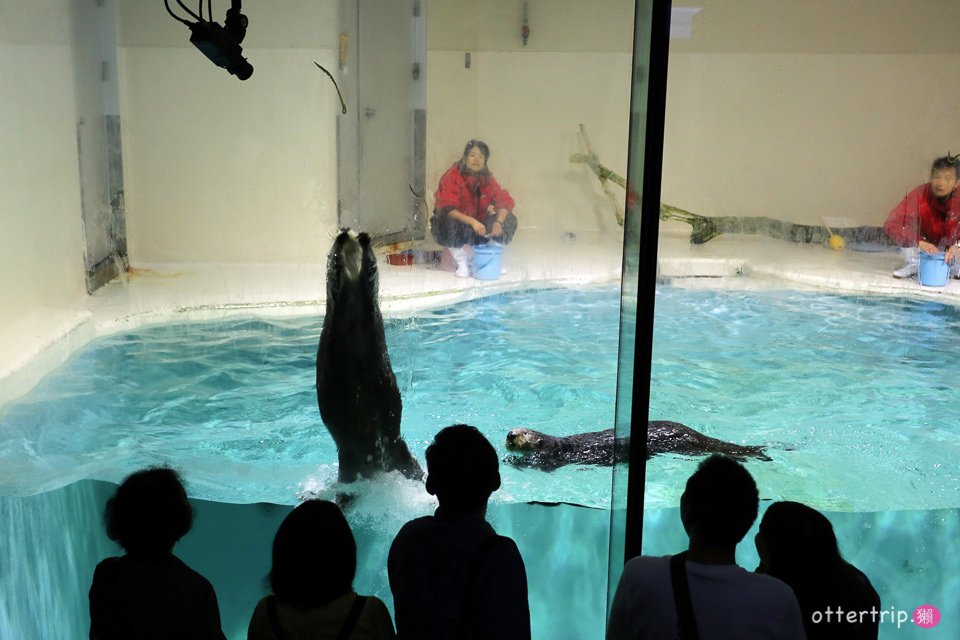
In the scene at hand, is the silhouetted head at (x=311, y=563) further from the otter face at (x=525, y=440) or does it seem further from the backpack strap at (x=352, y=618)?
the otter face at (x=525, y=440)

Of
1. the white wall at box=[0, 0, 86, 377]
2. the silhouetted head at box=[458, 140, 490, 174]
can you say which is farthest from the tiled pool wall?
the silhouetted head at box=[458, 140, 490, 174]

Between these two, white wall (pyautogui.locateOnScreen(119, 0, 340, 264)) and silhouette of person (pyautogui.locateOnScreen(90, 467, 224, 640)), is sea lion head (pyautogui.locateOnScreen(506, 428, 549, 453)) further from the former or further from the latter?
silhouette of person (pyautogui.locateOnScreen(90, 467, 224, 640))

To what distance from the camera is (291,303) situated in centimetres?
482

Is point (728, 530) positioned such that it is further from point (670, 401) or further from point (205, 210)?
point (205, 210)

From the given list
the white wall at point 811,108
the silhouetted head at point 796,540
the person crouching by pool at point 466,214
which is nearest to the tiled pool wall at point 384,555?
the silhouetted head at point 796,540

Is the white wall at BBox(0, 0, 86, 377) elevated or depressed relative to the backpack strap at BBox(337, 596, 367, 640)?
elevated

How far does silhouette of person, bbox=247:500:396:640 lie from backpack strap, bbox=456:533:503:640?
0.45ft

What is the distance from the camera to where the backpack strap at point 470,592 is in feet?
5.35

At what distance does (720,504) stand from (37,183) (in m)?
3.85

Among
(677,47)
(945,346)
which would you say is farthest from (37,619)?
(677,47)

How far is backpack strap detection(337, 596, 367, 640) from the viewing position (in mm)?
1554

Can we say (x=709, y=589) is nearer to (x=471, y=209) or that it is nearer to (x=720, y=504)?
(x=720, y=504)

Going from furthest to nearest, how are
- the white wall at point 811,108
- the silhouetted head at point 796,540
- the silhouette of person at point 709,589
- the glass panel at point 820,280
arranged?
the white wall at point 811,108, the glass panel at point 820,280, the silhouetted head at point 796,540, the silhouette of person at point 709,589

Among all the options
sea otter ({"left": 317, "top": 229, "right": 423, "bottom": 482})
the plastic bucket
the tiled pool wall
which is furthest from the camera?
the plastic bucket
